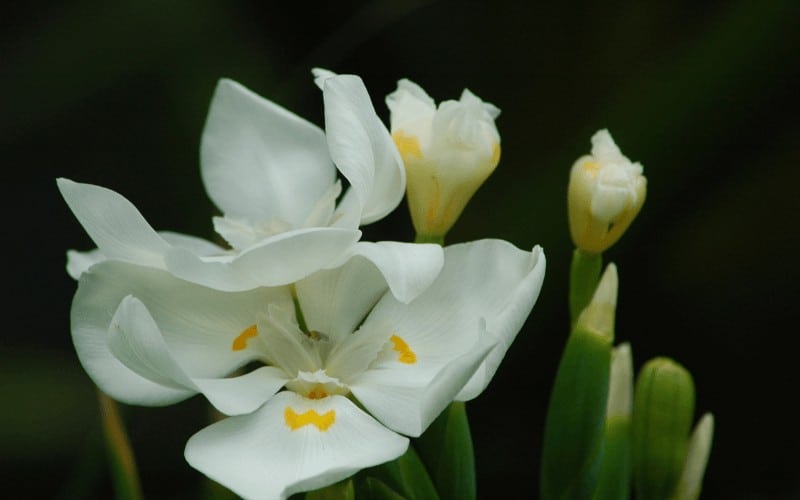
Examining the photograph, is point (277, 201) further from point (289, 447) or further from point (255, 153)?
point (289, 447)

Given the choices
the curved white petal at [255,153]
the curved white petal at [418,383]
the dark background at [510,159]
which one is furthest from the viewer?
the dark background at [510,159]

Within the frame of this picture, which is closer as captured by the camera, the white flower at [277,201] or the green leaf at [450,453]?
the white flower at [277,201]

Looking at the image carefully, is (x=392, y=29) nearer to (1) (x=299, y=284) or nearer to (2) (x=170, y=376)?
(1) (x=299, y=284)

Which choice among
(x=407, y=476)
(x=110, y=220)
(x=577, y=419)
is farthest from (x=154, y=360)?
(x=577, y=419)

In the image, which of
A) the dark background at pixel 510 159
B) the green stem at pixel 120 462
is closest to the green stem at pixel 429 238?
the green stem at pixel 120 462

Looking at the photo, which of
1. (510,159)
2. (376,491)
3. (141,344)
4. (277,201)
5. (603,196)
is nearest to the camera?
(141,344)

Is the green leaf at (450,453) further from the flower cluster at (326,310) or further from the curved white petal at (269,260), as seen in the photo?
the curved white petal at (269,260)

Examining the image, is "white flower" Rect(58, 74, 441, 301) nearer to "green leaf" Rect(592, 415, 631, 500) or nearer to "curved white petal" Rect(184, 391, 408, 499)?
"curved white petal" Rect(184, 391, 408, 499)

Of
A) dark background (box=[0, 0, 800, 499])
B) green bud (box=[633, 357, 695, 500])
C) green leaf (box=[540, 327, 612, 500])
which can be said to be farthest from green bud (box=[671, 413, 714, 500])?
dark background (box=[0, 0, 800, 499])
